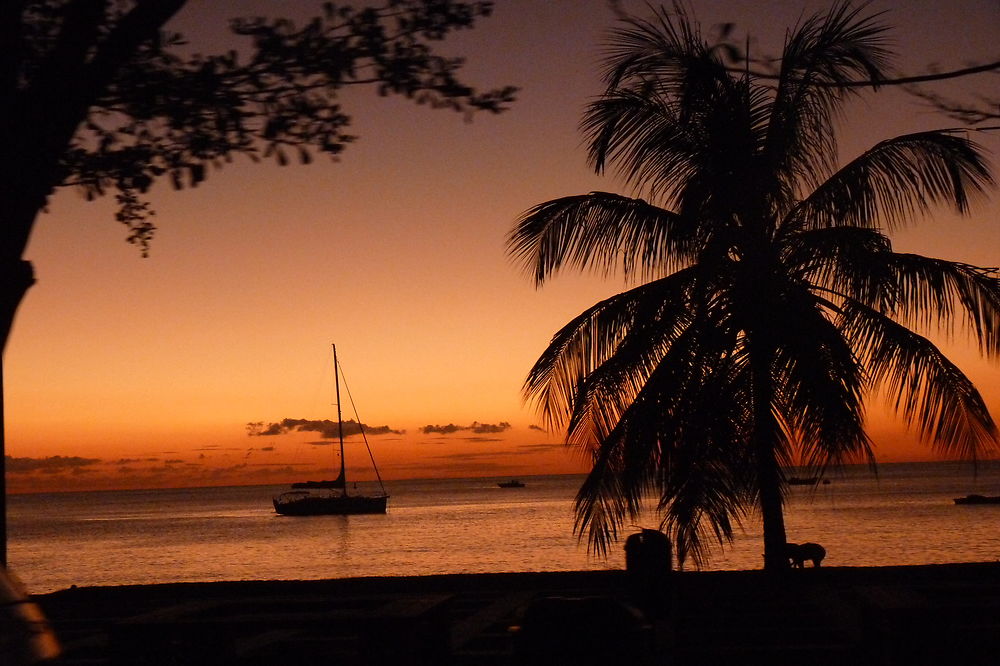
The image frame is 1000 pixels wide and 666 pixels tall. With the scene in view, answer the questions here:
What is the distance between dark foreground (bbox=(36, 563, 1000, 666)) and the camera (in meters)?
5.78

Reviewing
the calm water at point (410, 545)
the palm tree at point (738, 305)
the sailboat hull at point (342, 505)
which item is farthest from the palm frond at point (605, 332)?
the sailboat hull at point (342, 505)

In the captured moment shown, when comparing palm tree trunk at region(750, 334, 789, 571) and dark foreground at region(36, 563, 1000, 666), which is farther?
palm tree trunk at region(750, 334, 789, 571)

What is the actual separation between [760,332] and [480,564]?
47115mm

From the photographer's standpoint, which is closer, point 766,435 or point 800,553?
point 766,435

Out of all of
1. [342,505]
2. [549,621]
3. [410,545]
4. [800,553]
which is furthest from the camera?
[342,505]

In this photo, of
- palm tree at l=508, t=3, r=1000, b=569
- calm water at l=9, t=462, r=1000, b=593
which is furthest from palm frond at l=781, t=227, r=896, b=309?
calm water at l=9, t=462, r=1000, b=593

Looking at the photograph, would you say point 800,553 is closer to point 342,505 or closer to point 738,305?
point 738,305

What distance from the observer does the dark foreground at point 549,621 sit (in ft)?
19.0

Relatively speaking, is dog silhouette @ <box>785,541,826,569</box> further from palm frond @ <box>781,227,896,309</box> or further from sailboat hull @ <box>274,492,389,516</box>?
sailboat hull @ <box>274,492,389,516</box>

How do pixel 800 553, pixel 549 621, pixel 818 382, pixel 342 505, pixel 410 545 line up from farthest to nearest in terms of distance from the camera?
pixel 342 505, pixel 410 545, pixel 800 553, pixel 818 382, pixel 549 621

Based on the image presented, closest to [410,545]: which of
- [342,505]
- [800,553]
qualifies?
[342,505]

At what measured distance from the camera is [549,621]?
5586 mm

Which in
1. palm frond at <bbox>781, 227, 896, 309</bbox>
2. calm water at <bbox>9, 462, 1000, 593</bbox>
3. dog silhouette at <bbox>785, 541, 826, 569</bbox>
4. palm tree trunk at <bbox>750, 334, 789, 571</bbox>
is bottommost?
calm water at <bbox>9, 462, 1000, 593</bbox>

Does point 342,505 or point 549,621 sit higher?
point 549,621
